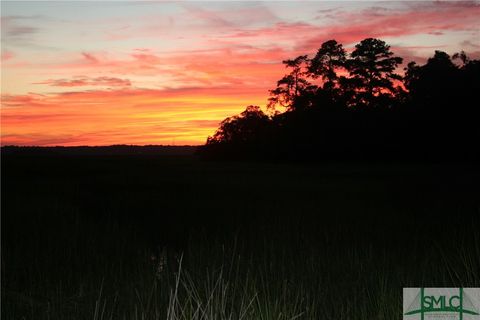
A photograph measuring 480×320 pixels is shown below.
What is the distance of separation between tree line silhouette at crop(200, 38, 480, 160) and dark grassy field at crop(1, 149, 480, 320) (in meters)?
13.1

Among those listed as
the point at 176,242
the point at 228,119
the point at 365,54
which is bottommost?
the point at 176,242

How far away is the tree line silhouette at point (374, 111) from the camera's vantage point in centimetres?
4012

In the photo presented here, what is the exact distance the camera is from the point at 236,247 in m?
10.6

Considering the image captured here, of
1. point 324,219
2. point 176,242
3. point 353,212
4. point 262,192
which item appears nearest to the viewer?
point 176,242

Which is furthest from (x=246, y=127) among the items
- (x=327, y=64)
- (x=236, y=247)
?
(x=236, y=247)

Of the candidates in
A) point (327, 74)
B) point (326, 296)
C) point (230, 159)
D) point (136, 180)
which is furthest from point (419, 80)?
point (326, 296)

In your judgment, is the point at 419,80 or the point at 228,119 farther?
the point at 228,119

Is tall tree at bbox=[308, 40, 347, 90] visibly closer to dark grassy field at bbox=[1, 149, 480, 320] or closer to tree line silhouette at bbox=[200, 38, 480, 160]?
tree line silhouette at bbox=[200, 38, 480, 160]

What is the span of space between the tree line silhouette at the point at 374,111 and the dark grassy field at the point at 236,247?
13148 mm

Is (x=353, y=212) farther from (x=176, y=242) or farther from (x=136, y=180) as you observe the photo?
(x=136, y=180)

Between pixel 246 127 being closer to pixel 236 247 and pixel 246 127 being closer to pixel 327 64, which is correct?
pixel 327 64

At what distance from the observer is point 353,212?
51.9 feet

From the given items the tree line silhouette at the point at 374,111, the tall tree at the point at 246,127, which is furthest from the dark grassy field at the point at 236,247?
the tall tree at the point at 246,127

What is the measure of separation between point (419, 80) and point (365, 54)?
579cm
